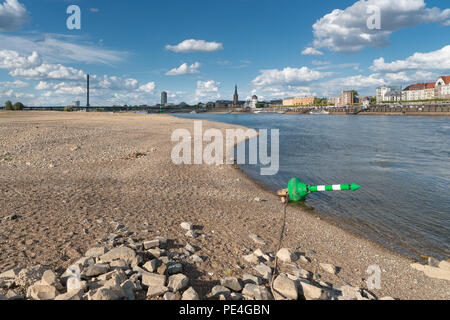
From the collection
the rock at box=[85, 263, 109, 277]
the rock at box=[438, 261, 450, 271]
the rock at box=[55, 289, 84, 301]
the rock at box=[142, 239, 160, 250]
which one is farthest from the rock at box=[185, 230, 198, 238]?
the rock at box=[438, 261, 450, 271]

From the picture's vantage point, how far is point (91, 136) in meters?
24.2

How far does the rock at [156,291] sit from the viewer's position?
13.6 feet

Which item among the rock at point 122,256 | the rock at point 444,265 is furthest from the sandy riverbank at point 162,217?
the rock at point 122,256

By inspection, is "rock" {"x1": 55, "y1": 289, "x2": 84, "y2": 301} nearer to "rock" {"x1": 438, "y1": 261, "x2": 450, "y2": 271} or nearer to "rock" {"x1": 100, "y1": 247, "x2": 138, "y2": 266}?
"rock" {"x1": 100, "y1": 247, "x2": 138, "y2": 266}

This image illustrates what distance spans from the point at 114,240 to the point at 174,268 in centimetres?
202

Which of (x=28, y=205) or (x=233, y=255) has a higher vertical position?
(x=28, y=205)

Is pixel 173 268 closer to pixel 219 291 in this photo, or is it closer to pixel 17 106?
pixel 219 291

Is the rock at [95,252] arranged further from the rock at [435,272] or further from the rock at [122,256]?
the rock at [435,272]

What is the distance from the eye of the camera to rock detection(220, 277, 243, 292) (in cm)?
457

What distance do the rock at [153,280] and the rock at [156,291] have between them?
0.30 ft

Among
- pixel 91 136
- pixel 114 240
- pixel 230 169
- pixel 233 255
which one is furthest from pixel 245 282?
pixel 91 136

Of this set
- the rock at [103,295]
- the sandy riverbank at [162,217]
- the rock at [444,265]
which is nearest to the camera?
the rock at [103,295]
